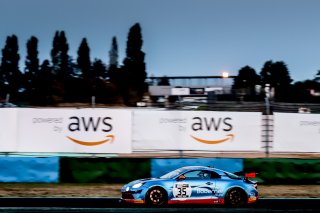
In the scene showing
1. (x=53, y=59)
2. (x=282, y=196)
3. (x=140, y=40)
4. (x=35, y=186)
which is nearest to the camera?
(x=282, y=196)

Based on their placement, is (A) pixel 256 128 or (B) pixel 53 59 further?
(B) pixel 53 59

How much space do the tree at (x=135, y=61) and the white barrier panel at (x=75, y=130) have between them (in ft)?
168

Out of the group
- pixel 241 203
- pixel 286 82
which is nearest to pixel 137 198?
pixel 241 203

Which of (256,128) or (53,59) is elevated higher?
(53,59)

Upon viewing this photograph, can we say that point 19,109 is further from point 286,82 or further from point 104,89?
point 286,82

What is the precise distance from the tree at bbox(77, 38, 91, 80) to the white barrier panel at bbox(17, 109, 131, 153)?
65330 mm

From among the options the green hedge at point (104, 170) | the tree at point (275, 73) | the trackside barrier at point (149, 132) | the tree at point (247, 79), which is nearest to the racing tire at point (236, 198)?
the green hedge at point (104, 170)

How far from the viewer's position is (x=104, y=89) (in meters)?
64.9

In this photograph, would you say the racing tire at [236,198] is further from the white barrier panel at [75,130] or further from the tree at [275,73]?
the tree at [275,73]

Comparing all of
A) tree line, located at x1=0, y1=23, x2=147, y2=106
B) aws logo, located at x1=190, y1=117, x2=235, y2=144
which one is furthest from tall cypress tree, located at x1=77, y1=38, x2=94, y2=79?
aws logo, located at x1=190, y1=117, x2=235, y2=144

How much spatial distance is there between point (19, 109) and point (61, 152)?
2.44 meters

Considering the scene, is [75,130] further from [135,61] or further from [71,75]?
[71,75]

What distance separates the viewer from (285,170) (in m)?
19.7

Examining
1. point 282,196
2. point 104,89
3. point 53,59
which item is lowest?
point 282,196
